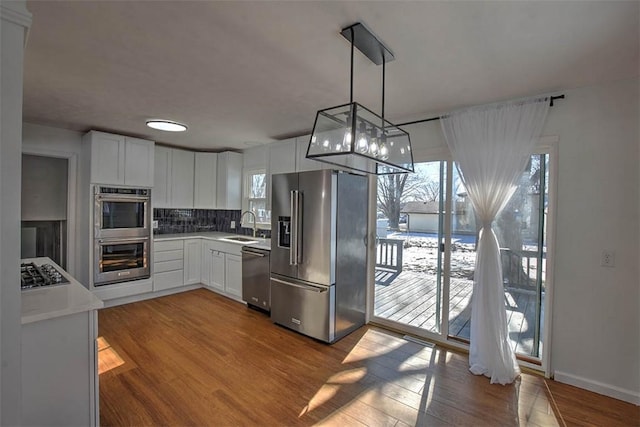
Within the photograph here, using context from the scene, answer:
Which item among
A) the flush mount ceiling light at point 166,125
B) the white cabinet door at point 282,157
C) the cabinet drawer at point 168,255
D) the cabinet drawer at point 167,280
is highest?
the flush mount ceiling light at point 166,125

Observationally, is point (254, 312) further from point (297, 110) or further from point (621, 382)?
point (621, 382)

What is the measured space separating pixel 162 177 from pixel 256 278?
2.39m

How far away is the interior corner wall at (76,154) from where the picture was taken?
3781 millimetres

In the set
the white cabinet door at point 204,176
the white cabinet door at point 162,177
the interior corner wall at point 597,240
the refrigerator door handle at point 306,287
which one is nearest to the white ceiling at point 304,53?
the interior corner wall at point 597,240

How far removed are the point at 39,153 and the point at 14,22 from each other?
394 centimetres

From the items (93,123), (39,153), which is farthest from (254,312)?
(39,153)

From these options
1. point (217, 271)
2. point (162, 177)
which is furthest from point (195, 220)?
point (217, 271)

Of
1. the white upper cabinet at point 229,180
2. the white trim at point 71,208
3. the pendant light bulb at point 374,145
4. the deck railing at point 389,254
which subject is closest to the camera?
the pendant light bulb at point 374,145

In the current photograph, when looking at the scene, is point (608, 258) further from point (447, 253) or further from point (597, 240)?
point (447, 253)

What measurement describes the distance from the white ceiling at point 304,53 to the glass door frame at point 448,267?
1.81 ft

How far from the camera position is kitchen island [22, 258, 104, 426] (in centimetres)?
143

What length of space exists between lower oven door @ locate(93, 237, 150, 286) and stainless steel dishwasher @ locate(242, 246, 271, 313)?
1.53 m

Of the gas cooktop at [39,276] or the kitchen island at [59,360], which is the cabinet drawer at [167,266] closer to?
the gas cooktop at [39,276]

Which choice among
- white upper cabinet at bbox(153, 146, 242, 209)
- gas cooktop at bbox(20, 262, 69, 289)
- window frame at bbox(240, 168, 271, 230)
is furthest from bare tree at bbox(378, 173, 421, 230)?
gas cooktop at bbox(20, 262, 69, 289)
